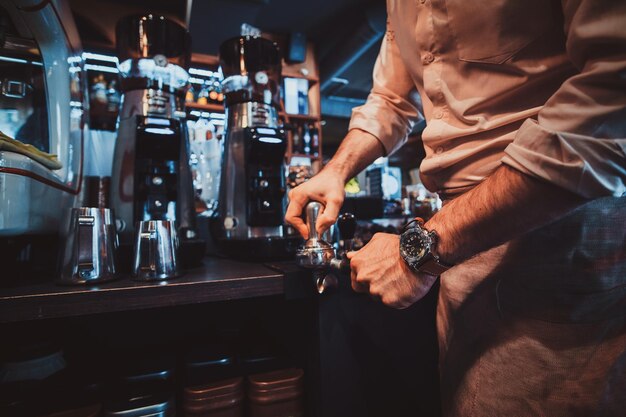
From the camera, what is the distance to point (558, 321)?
61cm

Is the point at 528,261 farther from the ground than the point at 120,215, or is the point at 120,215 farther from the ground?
the point at 120,215

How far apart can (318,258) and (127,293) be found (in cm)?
40

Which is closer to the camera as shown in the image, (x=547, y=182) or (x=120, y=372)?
(x=547, y=182)

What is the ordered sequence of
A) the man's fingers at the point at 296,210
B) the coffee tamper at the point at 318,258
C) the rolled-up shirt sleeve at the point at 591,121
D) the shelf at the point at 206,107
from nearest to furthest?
the rolled-up shirt sleeve at the point at 591,121 < the coffee tamper at the point at 318,258 < the man's fingers at the point at 296,210 < the shelf at the point at 206,107

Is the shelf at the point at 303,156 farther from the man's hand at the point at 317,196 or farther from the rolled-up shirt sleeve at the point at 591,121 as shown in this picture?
the rolled-up shirt sleeve at the point at 591,121

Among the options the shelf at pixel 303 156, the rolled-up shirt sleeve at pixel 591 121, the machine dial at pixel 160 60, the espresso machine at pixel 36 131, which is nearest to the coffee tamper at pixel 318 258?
the rolled-up shirt sleeve at pixel 591 121

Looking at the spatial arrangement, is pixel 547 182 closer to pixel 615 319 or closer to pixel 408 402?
pixel 615 319

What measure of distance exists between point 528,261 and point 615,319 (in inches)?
6.5

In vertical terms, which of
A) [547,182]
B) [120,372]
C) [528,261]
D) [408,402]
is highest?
[547,182]

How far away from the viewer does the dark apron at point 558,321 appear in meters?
0.59

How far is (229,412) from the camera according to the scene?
2.80 feet

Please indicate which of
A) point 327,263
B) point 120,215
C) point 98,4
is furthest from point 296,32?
point 327,263

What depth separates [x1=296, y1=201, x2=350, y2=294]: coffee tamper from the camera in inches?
29.0

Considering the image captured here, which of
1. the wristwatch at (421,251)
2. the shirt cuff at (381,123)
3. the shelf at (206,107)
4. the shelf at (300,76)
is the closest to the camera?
the wristwatch at (421,251)
